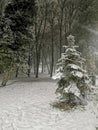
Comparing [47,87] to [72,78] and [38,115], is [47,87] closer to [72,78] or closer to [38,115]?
[72,78]

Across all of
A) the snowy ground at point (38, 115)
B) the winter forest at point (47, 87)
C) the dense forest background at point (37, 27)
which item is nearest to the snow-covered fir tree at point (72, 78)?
the winter forest at point (47, 87)

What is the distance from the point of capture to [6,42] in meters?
18.6

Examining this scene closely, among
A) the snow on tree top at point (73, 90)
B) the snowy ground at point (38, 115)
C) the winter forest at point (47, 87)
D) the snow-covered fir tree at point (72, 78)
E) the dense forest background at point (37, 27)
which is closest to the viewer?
the snowy ground at point (38, 115)

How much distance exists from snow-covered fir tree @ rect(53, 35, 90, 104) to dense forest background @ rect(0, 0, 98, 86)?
689 centimetres

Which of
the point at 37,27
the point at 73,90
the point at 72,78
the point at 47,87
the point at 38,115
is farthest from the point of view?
the point at 37,27

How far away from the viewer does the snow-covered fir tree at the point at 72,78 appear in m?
12.8

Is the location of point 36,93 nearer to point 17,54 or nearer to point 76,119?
point 17,54

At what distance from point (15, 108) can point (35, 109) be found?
44.5 inches

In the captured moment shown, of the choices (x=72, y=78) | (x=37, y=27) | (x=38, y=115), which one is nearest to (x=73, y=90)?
(x=72, y=78)

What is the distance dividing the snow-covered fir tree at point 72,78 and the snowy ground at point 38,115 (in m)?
0.96

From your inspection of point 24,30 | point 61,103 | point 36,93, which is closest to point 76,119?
point 61,103

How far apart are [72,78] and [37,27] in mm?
18911

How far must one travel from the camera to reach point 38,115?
11695 mm

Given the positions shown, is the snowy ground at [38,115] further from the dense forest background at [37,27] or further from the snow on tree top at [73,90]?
the dense forest background at [37,27]
